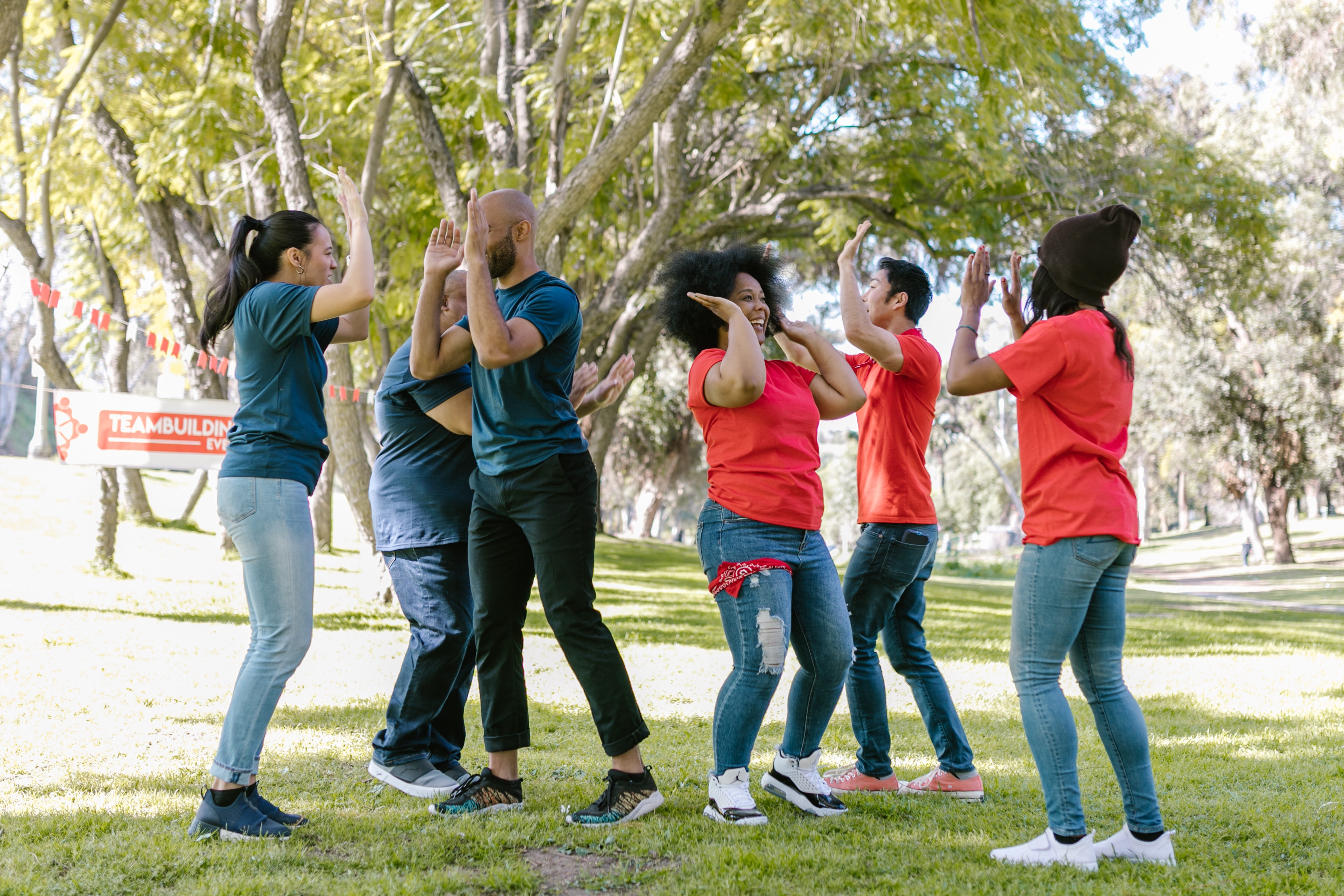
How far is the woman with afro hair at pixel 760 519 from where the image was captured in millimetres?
3779

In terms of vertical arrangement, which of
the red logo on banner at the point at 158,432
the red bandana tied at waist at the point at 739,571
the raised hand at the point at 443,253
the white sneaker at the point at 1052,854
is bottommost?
the white sneaker at the point at 1052,854

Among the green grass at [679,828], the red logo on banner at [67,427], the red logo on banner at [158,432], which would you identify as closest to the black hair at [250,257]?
the green grass at [679,828]

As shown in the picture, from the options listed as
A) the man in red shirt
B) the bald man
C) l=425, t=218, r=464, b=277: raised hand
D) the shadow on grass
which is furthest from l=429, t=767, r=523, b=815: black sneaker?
the shadow on grass

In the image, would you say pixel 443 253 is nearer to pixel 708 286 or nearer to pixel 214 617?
pixel 708 286

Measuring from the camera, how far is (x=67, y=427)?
34.5 feet

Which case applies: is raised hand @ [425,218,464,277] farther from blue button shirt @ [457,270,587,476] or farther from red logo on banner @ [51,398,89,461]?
red logo on banner @ [51,398,89,461]

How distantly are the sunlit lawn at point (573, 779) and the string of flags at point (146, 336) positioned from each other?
2.07m

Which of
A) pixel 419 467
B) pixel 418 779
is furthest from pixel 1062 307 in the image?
pixel 418 779

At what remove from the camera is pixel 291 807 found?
3.98 m

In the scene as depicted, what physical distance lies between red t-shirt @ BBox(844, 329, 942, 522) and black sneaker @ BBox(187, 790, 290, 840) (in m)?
2.37

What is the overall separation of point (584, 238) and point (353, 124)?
3.75 m

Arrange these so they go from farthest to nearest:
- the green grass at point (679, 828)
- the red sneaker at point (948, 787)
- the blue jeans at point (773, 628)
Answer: the red sneaker at point (948, 787) < the blue jeans at point (773, 628) < the green grass at point (679, 828)

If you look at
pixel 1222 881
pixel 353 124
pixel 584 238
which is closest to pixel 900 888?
pixel 1222 881

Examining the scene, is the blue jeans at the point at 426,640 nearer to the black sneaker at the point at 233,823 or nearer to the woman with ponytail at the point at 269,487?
the woman with ponytail at the point at 269,487
